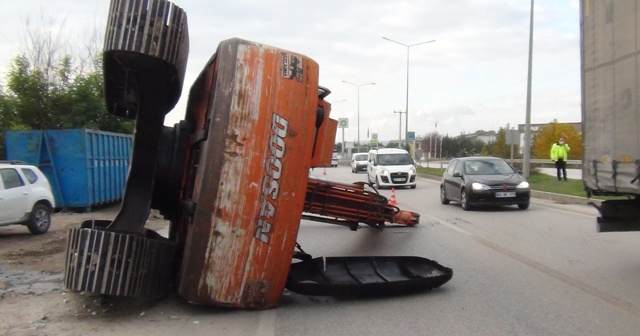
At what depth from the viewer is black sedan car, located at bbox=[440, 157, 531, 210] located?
637 inches

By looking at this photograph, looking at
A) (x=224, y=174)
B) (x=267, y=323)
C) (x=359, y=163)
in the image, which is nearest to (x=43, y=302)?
(x=267, y=323)

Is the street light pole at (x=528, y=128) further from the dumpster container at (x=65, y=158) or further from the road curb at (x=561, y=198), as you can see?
the dumpster container at (x=65, y=158)

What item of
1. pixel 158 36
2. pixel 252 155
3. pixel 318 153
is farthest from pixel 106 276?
pixel 318 153

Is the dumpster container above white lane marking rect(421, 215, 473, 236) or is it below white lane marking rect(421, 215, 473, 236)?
above

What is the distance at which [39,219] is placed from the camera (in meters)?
13.1

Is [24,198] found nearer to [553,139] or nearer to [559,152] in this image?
[559,152]

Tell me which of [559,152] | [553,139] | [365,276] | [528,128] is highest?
[553,139]

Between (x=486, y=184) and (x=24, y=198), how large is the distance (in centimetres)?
1084

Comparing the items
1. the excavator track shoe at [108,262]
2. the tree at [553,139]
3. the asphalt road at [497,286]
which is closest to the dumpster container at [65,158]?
the asphalt road at [497,286]

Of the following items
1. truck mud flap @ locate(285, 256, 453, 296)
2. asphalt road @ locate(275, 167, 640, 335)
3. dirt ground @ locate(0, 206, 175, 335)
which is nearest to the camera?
asphalt road @ locate(275, 167, 640, 335)

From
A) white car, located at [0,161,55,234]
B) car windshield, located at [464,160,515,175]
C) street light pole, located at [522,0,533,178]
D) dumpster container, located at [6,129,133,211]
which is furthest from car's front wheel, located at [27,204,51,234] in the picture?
Result: street light pole, located at [522,0,533,178]

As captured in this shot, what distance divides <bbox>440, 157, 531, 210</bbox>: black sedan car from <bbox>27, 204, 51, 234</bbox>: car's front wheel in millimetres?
10179

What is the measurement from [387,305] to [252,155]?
2187mm

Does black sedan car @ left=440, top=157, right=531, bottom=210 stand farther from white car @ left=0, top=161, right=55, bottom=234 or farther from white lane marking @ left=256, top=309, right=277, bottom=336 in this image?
white lane marking @ left=256, top=309, right=277, bottom=336
